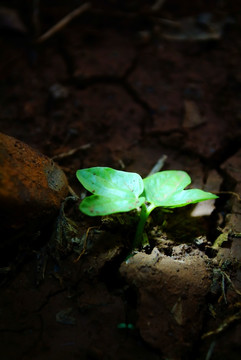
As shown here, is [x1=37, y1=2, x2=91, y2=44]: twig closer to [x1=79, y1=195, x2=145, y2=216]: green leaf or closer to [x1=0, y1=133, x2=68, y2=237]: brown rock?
[x1=0, y1=133, x2=68, y2=237]: brown rock

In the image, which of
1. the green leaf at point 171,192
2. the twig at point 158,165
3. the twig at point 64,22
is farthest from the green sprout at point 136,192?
the twig at point 64,22

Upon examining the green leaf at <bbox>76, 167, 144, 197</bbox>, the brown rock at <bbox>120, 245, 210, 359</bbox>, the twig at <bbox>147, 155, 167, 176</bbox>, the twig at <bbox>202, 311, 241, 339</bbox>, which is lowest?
the twig at <bbox>202, 311, 241, 339</bbox>

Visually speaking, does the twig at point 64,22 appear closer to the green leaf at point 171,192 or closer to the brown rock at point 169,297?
the green leaf at point 171,192

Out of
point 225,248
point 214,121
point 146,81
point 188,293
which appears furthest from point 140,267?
point 146,81

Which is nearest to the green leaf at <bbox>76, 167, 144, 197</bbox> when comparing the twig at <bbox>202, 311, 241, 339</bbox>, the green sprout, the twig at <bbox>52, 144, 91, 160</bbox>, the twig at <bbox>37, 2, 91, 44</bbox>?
the green sprout

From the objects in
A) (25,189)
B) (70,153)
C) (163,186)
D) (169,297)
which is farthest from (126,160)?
(169,297)

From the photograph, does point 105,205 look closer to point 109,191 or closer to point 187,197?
point 109,191
